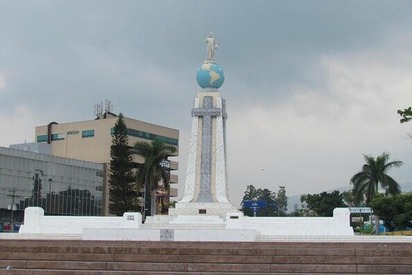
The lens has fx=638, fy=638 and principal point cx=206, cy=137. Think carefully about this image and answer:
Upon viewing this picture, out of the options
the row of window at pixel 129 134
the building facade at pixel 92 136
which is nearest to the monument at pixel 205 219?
the building facade at pixel 92 136

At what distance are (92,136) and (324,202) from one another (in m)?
29.5

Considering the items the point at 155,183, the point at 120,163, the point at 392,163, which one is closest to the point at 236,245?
the point at 155,183

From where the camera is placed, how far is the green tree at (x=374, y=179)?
49.7 m

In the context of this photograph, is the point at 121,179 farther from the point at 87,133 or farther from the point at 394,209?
the point at 394,209

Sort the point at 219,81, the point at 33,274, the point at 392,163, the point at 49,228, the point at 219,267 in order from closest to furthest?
1. the point at 33,274
2. the point at 219,267
3. the point at 49,228
4. the point at 219,81
5. the point at 392,163

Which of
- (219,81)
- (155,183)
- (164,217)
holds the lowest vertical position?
(164,217)

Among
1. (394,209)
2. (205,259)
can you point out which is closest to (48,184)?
(394,209)

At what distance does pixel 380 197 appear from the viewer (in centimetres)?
4644

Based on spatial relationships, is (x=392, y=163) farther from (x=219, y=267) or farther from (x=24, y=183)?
(x=219, y=267)

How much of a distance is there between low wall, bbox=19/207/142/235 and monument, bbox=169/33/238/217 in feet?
16.7

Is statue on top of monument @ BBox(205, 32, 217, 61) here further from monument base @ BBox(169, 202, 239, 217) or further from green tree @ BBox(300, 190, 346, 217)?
green tree @ BBox(300, 190, 346, 217)

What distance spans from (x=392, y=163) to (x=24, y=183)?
32.3 metres

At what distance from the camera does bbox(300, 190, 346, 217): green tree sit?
78062 millimetres

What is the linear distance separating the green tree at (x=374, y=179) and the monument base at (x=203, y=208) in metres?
17.5
